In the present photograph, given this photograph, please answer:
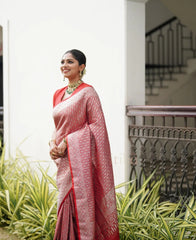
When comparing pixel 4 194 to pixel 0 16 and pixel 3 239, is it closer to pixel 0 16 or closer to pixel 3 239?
pixel 3 239

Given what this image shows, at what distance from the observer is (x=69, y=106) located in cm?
307

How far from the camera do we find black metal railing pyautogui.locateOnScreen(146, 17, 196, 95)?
30.3ft

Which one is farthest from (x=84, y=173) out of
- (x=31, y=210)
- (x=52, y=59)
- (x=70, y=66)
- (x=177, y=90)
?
(x=177, y=90)

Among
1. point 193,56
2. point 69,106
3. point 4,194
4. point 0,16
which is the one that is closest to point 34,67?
point 0,16

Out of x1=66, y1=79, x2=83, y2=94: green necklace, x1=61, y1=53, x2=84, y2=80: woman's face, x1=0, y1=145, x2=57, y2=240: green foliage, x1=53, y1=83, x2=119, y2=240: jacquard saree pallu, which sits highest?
x1=61, y1=53, x2=84, y2=80: woman's face

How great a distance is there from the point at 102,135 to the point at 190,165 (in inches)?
180

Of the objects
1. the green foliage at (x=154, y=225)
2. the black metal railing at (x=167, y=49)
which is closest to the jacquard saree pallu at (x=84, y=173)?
the green foliage at (x=154, y=225)

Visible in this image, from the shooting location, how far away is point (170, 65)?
9.69 meters

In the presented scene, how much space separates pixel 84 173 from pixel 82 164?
69 mm

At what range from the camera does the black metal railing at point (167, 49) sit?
9.23 meters

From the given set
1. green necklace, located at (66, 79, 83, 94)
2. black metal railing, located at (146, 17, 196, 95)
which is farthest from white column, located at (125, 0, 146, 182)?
black metal railing, located at (146, 17, 196, 95)

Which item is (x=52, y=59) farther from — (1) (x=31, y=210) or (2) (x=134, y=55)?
(1) (x=31, y=210)

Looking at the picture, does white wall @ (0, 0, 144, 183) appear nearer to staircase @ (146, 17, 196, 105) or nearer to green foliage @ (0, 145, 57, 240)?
green foliage @ (0, 145, 57, 240)

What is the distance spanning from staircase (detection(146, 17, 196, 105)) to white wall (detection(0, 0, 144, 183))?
3345 mm
